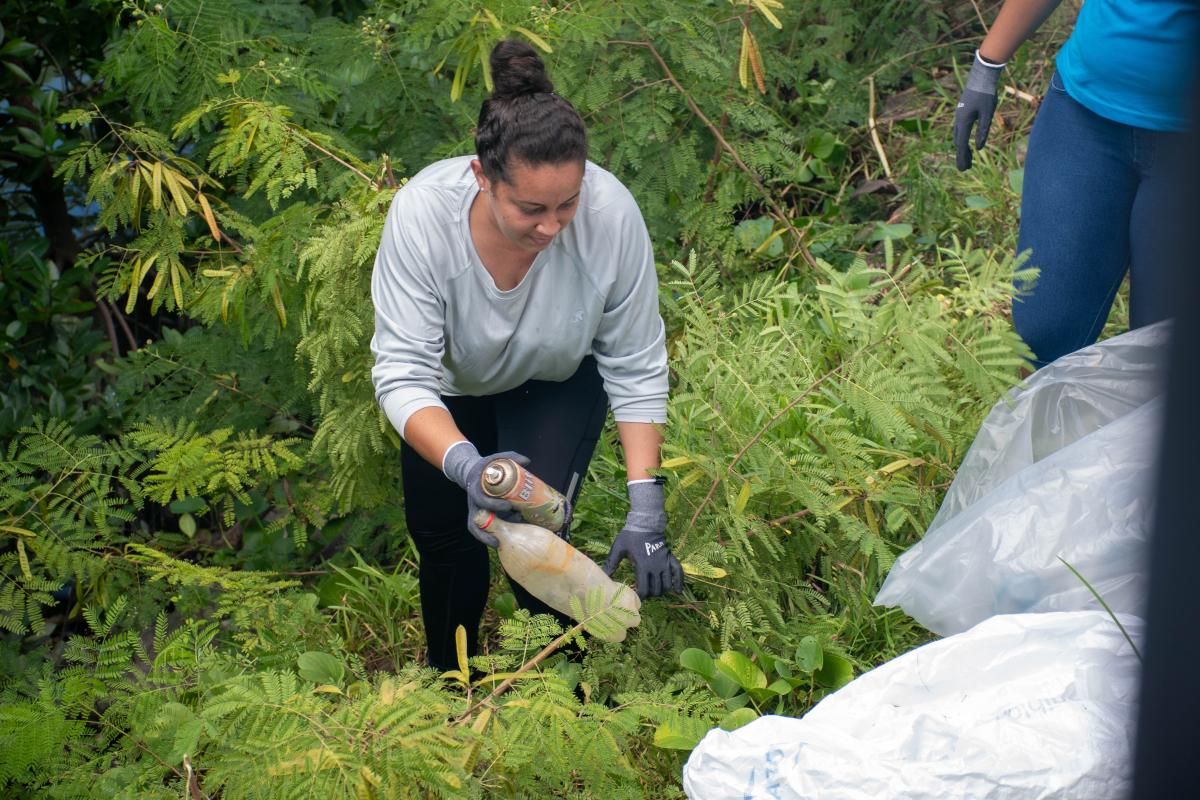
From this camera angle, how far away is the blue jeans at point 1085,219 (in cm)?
255

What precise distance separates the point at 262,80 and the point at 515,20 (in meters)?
0.83

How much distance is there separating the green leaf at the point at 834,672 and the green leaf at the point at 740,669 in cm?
18

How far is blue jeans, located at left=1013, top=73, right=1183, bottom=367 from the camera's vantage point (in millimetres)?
2551

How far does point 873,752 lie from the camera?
1887 millimetres

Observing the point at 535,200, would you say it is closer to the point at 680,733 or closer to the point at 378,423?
the point at 680,733

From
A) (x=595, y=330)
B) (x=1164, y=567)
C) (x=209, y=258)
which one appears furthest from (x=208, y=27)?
(x=1164, y=567)

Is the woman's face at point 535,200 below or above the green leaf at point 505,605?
above

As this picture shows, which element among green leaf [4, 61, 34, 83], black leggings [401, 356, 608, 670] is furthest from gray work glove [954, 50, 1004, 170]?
green leaf [4, 61, 34, 83]

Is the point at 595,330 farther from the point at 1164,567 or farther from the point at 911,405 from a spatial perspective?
the point at 1164,567

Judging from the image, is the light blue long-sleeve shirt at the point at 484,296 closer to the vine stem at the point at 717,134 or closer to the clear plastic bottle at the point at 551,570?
the clear plastic bottle at the point at 551,570

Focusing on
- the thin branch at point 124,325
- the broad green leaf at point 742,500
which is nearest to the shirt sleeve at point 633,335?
the broad green leaf at point 742,500

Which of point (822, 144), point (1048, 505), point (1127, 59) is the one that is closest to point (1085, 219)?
point (1127, 59)

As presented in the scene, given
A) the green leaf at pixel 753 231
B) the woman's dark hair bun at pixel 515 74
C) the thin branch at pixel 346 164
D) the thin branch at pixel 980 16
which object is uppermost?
the woman's dark hair bun at pixel 515 74

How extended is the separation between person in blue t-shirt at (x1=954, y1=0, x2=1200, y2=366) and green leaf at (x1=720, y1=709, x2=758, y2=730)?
1190 millimetres
